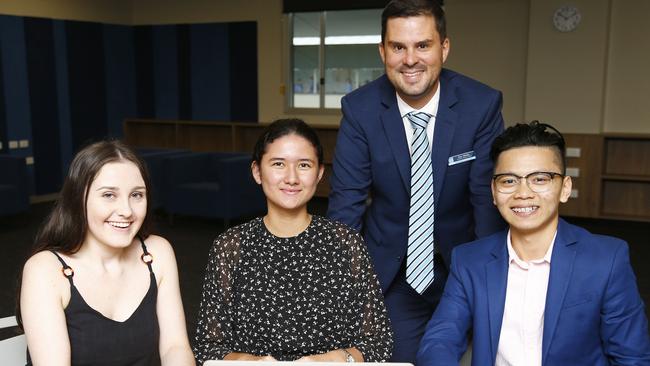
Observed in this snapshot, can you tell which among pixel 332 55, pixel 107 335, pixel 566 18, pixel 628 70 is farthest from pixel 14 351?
pixel 332 55

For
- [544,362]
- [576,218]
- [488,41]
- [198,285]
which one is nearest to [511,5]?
[488,41]

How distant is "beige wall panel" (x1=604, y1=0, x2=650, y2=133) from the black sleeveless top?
21.9 feet

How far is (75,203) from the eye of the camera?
164 centimetres

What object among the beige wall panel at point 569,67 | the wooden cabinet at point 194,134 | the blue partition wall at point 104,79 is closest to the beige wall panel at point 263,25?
the blue partition wall at point 104,79

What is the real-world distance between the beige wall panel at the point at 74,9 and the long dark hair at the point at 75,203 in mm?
7462

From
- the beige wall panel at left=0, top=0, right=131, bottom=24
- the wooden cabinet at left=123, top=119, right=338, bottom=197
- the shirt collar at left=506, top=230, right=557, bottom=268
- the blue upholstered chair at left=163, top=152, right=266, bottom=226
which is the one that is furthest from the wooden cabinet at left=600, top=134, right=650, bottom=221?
the beige wall panel at left=0, top=0, right=131, bottom=24

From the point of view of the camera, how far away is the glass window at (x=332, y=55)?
8.58 metres

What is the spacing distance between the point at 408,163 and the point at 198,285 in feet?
10.3

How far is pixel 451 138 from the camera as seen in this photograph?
200 cm

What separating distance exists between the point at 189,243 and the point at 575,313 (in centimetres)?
504

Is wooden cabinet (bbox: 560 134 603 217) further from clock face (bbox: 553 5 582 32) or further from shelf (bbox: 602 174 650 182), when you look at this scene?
clock face (bbox: 553 5 582 32)

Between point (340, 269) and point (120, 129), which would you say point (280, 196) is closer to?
point (340, 269)

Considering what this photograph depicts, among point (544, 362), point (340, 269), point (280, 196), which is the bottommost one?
point (544, 362)

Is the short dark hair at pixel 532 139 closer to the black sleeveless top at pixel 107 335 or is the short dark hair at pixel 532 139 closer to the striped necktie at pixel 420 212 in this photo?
the striped necktie at pixel 420 212
